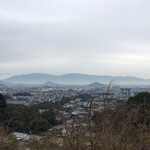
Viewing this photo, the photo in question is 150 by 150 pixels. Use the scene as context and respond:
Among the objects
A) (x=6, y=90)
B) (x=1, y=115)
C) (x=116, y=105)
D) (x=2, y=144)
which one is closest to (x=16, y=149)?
(x=2, y=144)

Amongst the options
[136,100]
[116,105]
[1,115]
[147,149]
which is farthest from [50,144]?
[1,115]

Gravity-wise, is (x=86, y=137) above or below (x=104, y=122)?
below

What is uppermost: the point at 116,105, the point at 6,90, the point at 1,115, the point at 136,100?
the point at 6,90

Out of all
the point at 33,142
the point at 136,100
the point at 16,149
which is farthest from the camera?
the point at 136,100

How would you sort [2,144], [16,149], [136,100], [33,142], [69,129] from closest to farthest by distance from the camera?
[69,129] < [2,144] < [16,149] < [33,142] < [136,100]

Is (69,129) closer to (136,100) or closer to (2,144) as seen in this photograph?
(2,144)

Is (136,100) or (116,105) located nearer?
(116,105)

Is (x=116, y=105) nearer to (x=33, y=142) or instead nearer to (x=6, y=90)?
(x=33, y=142)

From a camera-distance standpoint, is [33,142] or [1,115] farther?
[1,115]

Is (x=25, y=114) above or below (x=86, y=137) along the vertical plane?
below
